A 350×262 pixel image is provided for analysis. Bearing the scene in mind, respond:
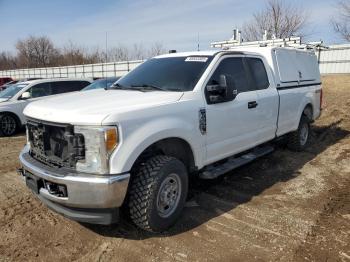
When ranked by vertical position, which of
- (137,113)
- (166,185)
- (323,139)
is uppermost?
(137,113)

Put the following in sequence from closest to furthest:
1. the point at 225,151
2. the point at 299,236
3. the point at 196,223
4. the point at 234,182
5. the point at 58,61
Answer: the point at 299,236
the point at 196,223
the point at 225,151
the point at 234,182
the point at 58,61

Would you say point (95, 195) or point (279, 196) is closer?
point (95, 195)

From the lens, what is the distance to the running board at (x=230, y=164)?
4709mm

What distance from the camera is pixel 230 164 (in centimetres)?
519

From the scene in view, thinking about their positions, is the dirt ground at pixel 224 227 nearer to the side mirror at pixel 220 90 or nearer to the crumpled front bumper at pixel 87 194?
the crumpled front bumper at pixel 87 194

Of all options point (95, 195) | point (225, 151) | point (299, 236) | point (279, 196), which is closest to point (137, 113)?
point (95, 195)

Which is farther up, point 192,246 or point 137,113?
point 137,113

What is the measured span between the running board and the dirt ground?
0.41m

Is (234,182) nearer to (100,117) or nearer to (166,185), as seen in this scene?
(166,185)

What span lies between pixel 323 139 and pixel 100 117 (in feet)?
23.9

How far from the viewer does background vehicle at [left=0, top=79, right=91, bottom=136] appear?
10.7 m

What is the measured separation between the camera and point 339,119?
11578 millimetres

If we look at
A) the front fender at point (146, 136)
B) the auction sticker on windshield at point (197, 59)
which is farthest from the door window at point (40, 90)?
the front fender at point (146, 136)

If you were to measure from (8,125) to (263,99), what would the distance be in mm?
8017
